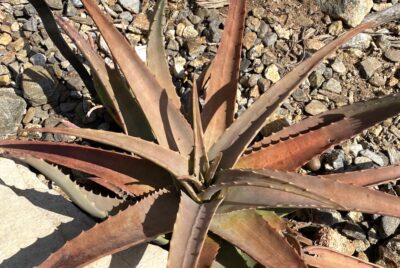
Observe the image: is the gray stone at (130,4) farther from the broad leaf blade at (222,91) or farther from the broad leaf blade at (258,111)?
the broad leaf blade at (258,111)

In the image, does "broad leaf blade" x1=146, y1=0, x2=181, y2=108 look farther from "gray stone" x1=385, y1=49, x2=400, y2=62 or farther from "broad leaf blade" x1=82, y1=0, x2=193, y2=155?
"gray stone" x1=385, y1=49, x2=400, y2=62

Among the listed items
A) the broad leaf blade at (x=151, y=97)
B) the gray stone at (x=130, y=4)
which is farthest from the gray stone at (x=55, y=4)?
the broad leaf blade at (x=151, y=97)

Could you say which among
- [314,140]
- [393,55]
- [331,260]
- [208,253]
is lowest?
[331,260]

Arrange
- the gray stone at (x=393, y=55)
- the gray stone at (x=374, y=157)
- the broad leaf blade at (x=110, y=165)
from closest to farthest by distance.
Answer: the broad leaf blade at (x=110, y=165) → the gray stone at (x=374, y=157) → the gray stone at (x=393, y=55)

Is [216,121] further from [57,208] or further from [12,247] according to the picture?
[12,247]

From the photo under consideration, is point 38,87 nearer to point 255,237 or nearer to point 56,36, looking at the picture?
point 56,36

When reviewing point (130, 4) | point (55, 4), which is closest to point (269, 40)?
point (130, 4)

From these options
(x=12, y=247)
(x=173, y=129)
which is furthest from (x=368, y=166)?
(x=12, y=247)
